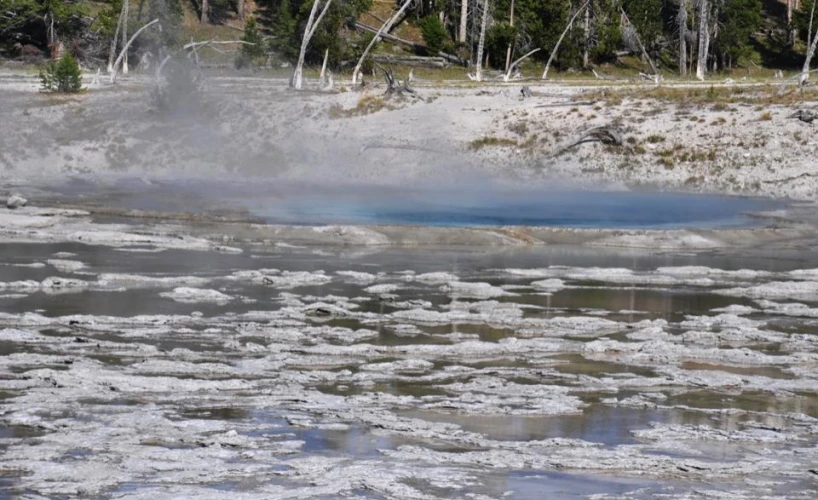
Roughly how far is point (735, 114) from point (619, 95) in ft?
12.2

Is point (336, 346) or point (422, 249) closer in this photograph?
point (336, 346)

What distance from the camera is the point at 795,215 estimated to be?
84.1 ft

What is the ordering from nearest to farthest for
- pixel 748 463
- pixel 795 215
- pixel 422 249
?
pixel 748 463 < pixel 422 249 < pixel 795 215

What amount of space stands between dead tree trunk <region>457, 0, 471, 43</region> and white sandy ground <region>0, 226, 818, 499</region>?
39060mm

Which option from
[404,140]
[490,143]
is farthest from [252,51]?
[490,143]

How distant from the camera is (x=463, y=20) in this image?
54406 millimetres

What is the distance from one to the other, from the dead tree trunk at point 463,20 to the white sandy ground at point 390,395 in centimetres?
3906

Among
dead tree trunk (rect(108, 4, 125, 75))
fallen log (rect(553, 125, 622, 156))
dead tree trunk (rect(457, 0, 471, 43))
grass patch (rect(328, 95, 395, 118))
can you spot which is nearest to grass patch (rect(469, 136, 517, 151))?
fallen log (rect(553, 125, 622, 156))

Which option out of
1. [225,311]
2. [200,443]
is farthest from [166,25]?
[200,443]

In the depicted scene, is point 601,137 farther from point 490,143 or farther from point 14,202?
point 14,202

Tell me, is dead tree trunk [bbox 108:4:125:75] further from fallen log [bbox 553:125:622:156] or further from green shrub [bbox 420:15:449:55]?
fallen log [bbox 553:125:622:156]

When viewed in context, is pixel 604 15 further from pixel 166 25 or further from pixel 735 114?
pixel 735 114

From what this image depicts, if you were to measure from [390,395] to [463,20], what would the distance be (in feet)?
149

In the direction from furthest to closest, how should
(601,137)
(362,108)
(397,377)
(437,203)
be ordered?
1. (362,108)
2. (601,137)
3. (437,203)
4. (397,377)
